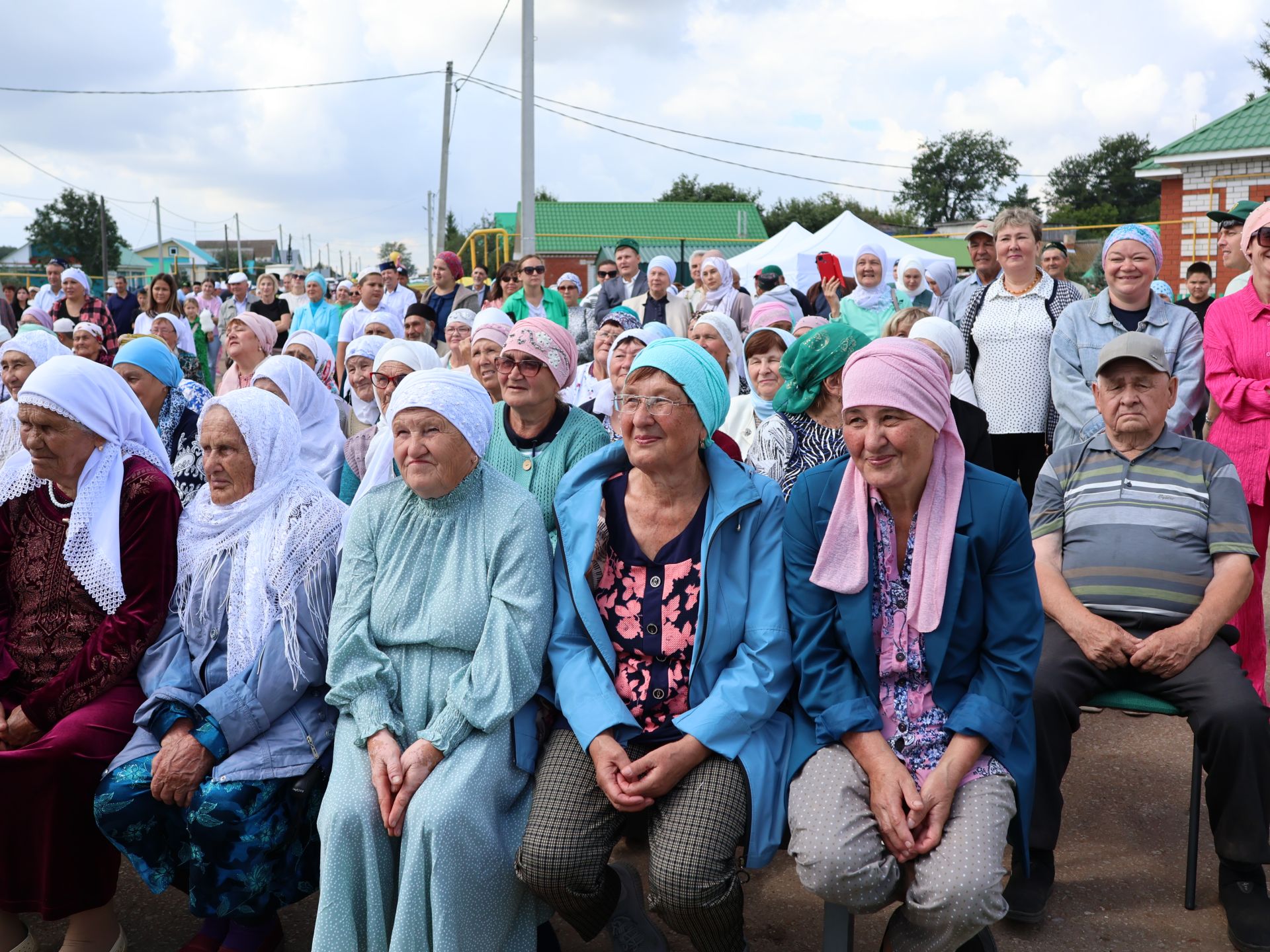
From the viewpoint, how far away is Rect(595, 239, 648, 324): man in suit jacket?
374 inches

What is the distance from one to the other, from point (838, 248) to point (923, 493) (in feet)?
56.3

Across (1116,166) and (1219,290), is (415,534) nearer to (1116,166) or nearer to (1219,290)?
(1219,290)

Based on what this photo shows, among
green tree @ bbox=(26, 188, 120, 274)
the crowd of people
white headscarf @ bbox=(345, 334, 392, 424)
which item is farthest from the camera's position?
green tree @ bbox=(26, 188, 120, 274)

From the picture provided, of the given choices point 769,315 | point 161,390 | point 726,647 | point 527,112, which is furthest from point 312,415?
point 527,112

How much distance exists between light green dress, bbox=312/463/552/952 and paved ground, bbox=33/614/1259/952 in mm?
615

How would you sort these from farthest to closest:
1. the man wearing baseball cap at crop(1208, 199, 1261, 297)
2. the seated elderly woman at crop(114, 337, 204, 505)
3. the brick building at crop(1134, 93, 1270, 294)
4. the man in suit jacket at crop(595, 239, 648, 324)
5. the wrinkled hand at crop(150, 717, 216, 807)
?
the brick building at crop(1134, 93, 1270, 294) < the man in suit jacket at crop(595, 239, 648, 324) < the man wearing baseball cap at crop(1208, 199, 1261, 297) < the seated elderly woman at crop(114, 337, 204, 505) < the wrinkled hand at crop(150, 717, 216, 807)

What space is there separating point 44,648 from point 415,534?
128 cm

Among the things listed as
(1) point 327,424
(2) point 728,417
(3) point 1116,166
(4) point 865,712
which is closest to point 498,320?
(1) point 327,424

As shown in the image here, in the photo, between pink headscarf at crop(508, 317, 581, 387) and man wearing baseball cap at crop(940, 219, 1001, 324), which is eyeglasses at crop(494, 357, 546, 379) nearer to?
pink headscarf at crop(508, 317, 581, 387)

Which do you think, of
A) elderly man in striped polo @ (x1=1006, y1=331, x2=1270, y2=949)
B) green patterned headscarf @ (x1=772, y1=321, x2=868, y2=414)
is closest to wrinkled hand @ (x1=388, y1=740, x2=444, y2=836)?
elderly man in striped polo @ (x1=1006, y1=331, x2=1270, y2=949)

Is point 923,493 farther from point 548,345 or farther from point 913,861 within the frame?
point 548,345

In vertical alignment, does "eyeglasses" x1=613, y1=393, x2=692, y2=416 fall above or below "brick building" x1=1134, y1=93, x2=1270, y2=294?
below

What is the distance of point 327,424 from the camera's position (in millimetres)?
4953

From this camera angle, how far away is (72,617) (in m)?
3.08
